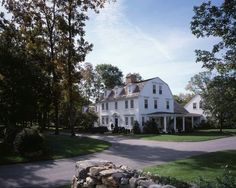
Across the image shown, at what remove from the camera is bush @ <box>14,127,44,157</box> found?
1761 centimetres

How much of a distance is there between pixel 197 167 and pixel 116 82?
229ft

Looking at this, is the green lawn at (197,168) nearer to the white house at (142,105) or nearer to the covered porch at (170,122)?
the covered porch at (170,122)

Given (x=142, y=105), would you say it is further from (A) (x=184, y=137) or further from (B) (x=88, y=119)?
(A) (x=184, y=137)

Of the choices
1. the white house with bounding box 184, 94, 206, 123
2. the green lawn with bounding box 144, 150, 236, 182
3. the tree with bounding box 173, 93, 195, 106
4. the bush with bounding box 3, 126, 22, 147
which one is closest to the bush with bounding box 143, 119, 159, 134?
the white house with bounding box 184, 94, 206, 123

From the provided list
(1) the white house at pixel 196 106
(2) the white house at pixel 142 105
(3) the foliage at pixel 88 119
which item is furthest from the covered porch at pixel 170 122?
(3) the foliage at pixel 88 119

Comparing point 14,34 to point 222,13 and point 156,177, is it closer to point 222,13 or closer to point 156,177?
point 222,13

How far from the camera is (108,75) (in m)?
82.5

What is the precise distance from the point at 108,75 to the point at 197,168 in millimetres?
70271

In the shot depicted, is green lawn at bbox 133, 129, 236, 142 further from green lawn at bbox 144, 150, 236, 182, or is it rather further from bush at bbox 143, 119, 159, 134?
green lawn at bbox 144, 150, 236, 182

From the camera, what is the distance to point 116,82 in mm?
82688

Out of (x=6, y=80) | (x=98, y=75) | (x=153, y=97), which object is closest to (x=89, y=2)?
(x=6, y=80)

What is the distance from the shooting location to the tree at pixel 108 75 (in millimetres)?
81625

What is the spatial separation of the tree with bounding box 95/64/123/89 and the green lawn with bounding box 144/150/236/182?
6560 cm

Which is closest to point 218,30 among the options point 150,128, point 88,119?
point 150,128
